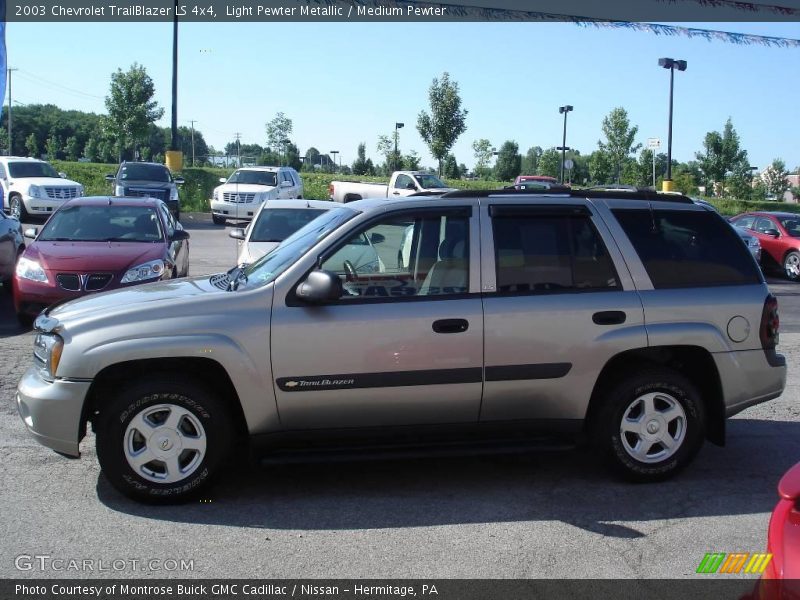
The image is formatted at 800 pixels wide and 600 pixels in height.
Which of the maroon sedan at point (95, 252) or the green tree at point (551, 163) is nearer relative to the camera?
the maroon sedan at point (95, 252)

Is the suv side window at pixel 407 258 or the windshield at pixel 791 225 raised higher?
the windshield at pixel 791 225

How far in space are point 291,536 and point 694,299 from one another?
9.66 feet

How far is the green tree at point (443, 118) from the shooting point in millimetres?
40250

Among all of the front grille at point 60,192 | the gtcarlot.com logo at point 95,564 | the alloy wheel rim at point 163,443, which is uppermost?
the front grille at point 60,192

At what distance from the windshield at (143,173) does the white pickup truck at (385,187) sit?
19.1ft

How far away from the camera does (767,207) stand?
4297cm

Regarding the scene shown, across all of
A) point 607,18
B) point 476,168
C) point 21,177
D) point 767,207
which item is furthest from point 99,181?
point 767,207

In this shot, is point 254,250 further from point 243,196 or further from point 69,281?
point 243,196

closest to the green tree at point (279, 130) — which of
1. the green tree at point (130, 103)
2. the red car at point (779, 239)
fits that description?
the green tree at point (130, 103)

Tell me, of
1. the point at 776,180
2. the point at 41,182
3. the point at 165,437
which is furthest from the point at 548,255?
the point at 776,180

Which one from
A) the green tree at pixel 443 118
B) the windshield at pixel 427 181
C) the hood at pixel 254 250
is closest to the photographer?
the hood at pixel 254 250

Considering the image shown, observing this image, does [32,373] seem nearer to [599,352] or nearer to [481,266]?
[481,266]

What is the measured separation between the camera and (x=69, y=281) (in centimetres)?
940

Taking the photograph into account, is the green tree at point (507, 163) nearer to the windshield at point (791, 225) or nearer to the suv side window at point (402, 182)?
the suv side window at point (402, 182)
